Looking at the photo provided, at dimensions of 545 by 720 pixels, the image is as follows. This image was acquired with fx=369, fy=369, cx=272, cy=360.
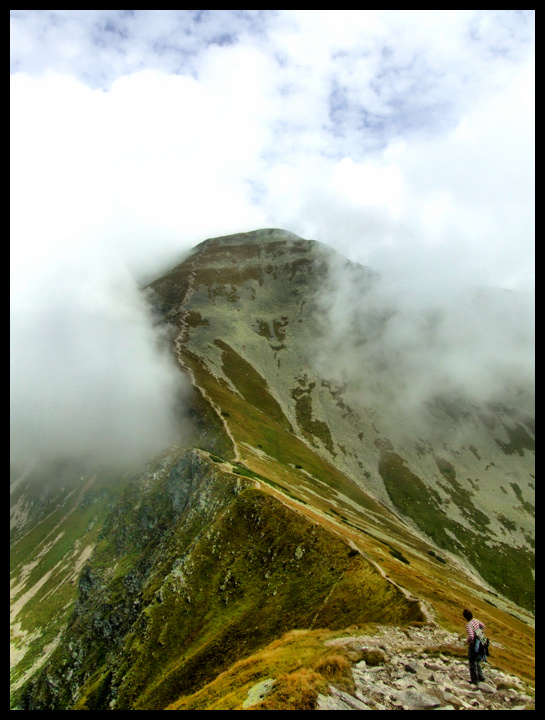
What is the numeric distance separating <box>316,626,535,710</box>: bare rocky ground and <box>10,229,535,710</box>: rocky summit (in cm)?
10

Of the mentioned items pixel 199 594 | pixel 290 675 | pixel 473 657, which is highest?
pixel 473 657

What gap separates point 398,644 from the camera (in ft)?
72.7

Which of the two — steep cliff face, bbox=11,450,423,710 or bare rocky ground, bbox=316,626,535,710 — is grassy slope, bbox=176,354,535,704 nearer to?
steep cliff face, bbox=11,450,423,710

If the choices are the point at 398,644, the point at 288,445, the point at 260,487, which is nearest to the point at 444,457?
the point at 288,445

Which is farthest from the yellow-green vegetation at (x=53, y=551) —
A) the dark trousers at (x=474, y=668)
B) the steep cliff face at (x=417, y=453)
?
the dark trousers at (x=474, y=668)

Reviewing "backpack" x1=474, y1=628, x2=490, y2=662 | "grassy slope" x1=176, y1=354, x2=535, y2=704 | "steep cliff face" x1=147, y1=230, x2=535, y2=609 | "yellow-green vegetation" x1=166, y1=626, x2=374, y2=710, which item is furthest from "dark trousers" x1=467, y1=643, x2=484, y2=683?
"steep cliff face" x1=147, y1=230, x2=535, y2=609

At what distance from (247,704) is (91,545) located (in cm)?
12631

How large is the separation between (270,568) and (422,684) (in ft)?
93.4

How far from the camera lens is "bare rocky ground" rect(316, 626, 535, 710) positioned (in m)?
15.3

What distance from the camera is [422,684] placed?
16.9m

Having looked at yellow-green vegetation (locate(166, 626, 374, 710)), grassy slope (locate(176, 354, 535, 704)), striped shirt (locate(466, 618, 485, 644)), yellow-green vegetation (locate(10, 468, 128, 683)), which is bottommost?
yellow-green vegetation (locate(10, 468, 128, 683))

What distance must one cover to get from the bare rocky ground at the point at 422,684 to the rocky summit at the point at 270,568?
100 millimetres

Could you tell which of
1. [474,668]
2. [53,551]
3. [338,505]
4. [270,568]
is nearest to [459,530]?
[338,505]

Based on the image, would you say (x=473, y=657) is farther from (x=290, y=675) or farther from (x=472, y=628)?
(x=290, y=675)
